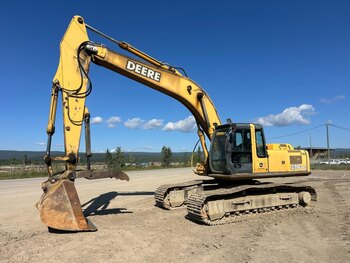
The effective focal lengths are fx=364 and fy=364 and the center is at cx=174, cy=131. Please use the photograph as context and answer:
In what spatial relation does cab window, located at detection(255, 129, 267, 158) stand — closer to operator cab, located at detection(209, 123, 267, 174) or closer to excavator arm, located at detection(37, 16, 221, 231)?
operator cab, located at detection(209, 123, 267, 174)

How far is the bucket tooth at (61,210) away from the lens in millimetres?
7906

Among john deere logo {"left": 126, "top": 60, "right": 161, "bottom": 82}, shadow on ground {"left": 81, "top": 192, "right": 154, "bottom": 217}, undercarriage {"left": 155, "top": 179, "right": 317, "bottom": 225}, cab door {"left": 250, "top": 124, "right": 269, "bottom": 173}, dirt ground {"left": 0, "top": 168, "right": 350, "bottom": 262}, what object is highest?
john deere logo {"left": 126, "top": 60, "right": 161, "bottom": 82}

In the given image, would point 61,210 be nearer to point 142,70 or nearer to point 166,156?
point 142,70

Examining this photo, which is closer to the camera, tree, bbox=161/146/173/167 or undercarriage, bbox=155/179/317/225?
undercarriage, bbox=155/179/317/225

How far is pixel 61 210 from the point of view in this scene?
802 centimetres

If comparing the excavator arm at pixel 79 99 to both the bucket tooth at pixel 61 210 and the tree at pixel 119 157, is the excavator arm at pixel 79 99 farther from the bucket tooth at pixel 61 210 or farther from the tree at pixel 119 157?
the tree at pixel 119 157

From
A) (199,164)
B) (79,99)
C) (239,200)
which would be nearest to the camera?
(79,99)

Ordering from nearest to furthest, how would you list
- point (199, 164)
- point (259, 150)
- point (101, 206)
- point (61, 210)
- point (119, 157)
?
point (61, 210) < point (259, 150) < point (199, 164) < point (101, 206) < point (119, 157)

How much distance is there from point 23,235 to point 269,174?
7.08 metres

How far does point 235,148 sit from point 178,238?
12.1 feet

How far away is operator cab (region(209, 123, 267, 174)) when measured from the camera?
417 inches

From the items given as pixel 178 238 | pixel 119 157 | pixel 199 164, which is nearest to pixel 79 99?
pixel 178 238

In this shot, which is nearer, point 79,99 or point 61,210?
point 61,210

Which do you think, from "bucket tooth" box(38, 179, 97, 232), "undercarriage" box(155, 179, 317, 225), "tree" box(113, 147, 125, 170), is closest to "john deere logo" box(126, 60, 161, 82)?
"undercarriage" box(155, 179, 317, 225)
